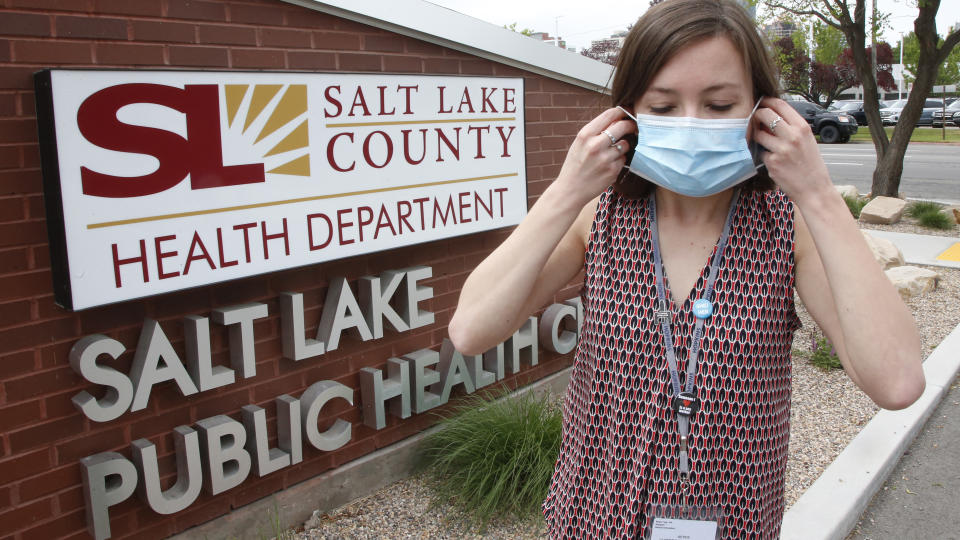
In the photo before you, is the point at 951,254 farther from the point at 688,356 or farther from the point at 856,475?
the point at 688,356

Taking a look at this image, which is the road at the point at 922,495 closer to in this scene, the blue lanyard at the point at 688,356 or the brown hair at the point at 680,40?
the blue lanyard at the point at 688,356

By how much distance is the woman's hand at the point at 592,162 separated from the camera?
→ 60.4 inches

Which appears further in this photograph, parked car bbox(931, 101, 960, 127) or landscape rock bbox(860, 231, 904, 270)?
parked car bbox(931, 101, 960, 127)

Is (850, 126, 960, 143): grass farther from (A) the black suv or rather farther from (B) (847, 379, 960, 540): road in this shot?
(B) (847, 379, 960, 540): road

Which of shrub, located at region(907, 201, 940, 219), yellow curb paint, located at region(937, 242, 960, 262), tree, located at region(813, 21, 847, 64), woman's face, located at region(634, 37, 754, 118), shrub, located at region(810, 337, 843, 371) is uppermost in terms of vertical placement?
tree, located at region(813, 21, 847, 64)

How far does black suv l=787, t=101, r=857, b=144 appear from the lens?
26.5 meters

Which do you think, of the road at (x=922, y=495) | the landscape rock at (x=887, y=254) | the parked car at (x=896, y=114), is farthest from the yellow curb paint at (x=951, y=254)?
the parked car at (x=896, y=114)

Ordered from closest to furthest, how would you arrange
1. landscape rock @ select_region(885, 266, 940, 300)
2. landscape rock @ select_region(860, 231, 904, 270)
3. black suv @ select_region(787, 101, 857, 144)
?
landscape rock @ select_region(885, 266, 940, 300), landscape rock @ select_region(860, 231, 904, 270), black suv @ select_region(787, 101, 857, 144)

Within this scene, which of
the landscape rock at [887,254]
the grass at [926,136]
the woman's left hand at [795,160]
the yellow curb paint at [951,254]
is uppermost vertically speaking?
the woman's left hand at [795,160]

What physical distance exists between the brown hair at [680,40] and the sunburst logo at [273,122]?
2.03 meters

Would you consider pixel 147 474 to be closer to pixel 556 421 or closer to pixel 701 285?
pixel 556 421

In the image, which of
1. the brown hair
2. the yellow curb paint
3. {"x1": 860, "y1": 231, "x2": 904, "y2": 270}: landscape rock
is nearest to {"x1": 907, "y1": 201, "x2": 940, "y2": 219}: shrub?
the yellow curb paint

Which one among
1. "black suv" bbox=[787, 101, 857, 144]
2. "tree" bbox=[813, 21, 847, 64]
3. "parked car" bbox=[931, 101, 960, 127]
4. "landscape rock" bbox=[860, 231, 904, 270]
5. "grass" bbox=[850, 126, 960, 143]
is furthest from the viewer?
"tree" bbox=[813, 21, 847, 64]

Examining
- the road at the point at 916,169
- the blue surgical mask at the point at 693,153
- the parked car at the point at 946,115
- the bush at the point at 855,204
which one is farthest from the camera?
the parked car at the point at 946,115
